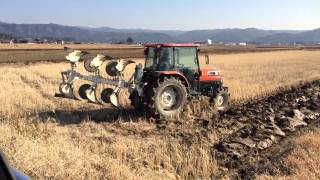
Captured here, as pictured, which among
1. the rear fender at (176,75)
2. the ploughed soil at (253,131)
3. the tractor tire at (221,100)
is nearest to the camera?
the ploughed soil at (253,131)

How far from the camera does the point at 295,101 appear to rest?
1561 centimetres

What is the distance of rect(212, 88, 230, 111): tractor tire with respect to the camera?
14.2m

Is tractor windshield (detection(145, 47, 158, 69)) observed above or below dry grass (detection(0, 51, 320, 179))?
above

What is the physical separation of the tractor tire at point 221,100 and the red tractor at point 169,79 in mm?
357

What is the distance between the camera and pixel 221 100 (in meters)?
14.4

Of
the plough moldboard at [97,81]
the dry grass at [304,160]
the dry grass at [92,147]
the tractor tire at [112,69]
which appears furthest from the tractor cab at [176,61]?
the dry grass at [304,160]

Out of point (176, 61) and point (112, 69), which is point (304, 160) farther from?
point (112, 69)

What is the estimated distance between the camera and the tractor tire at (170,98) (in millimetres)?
12203

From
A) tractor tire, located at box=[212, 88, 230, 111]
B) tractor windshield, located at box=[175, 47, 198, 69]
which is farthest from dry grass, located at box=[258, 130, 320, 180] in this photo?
tractor tire, located at box=[212, 88, 230, 111]

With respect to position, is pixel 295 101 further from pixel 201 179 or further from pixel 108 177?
pixel 108 177

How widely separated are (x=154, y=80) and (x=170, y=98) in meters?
0.59

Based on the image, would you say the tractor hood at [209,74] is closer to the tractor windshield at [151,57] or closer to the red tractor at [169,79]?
the red tractor at [169,79]

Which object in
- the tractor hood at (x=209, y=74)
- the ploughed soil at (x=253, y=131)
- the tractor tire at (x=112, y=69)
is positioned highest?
the tractor tire at (x=112, y=69)

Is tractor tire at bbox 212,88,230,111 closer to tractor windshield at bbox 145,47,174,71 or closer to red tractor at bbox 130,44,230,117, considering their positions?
red tractor at bbox 130,44,230,117
